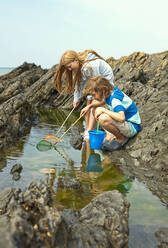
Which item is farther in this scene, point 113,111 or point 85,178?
point 113,111

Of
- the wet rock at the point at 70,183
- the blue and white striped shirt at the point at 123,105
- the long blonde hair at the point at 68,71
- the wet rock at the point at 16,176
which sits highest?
the long blonde hair at the point at 68,71

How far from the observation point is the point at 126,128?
526 cm

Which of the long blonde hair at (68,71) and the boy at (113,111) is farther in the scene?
the long blonde hair at (68,71)

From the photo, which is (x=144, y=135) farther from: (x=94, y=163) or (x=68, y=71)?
(x=68, y=71)

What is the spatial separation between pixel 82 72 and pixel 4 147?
7.78 ft

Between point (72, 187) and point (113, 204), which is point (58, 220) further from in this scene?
point (72, 187)

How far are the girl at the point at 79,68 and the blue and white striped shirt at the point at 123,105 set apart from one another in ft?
3.10

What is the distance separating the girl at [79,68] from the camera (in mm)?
5441

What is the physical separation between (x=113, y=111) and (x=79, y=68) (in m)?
1.32

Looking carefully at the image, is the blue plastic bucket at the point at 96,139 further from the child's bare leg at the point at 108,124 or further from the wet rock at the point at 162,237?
the wet rock at the point at 162,237

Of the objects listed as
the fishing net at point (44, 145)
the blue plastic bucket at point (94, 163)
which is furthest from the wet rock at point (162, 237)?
the fishing net at point (44, 145)

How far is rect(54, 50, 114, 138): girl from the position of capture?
5.44m

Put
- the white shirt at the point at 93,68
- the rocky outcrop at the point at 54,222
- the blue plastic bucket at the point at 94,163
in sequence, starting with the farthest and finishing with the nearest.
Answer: the white shirt at the point at 93,68 < the blue plastic bucket at the point at 94,163 < the rocky outcrop at the point at 54,222

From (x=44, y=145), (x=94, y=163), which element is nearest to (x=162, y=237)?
(x=94, y=163)
